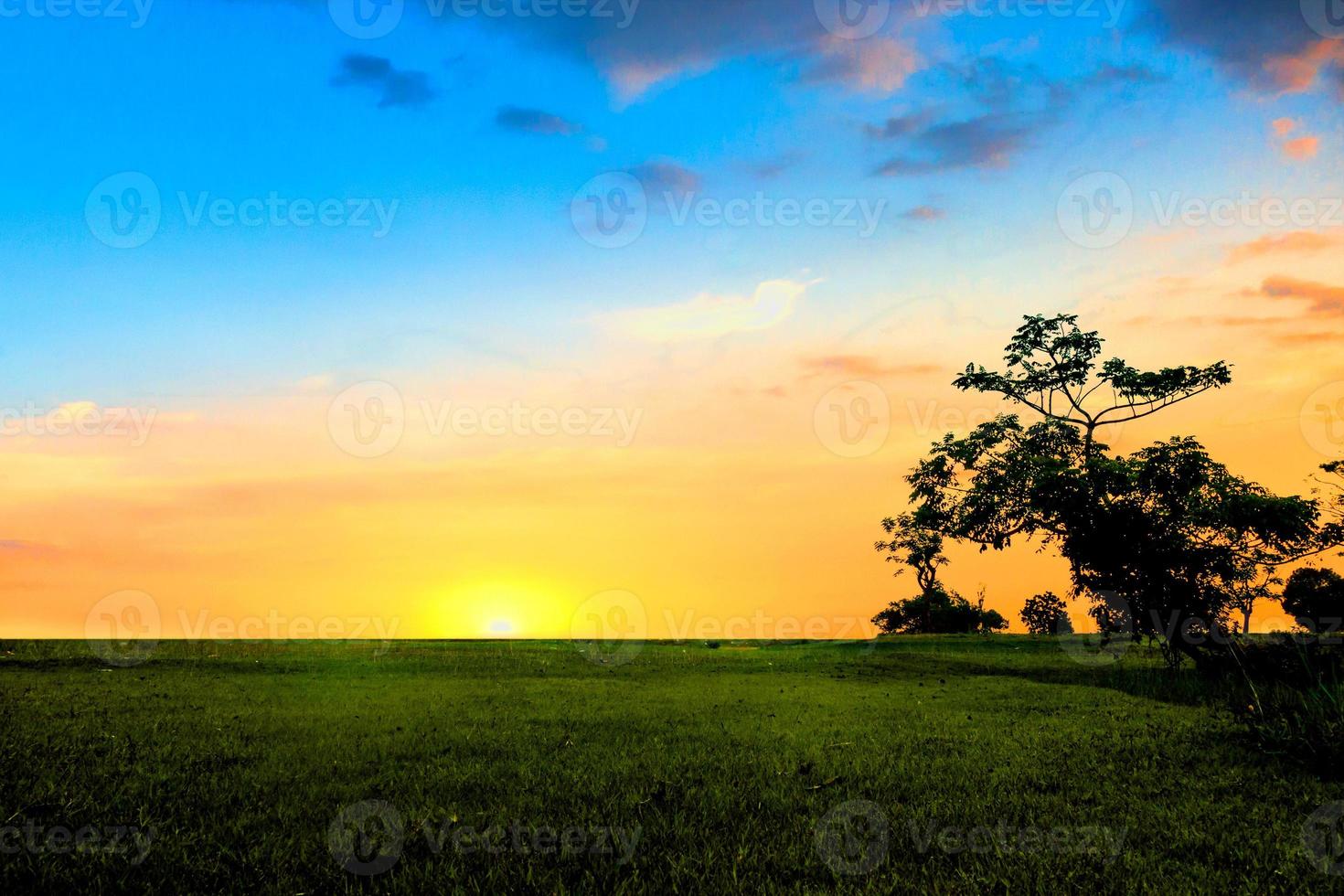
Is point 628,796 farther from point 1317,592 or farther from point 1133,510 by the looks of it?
point 1317,592

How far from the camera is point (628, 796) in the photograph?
7.91 meters

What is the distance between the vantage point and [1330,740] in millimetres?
9383

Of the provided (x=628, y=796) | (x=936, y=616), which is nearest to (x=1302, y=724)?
(x=628, y=796)

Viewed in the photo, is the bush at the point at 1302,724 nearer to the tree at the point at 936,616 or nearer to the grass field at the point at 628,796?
the grass field at the point at 628,796

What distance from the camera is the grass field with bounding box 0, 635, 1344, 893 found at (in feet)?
19.8

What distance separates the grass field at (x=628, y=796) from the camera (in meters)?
6.04

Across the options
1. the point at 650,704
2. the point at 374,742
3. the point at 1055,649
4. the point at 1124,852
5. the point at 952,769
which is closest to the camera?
the point at 1124,852

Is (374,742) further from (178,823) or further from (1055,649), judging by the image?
(1055,649)

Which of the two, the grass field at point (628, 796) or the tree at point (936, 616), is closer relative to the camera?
the grass field at point (628, 796)

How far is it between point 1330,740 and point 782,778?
6394mm

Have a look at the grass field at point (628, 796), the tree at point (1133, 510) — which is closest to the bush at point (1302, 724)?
the grass field at point (628, 796)

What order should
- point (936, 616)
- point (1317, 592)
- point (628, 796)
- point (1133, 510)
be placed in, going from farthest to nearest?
point (936, 616), point (1317, 592), point (1133, 510), point (628, 796)

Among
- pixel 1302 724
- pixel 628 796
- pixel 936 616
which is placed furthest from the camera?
pixel 936 616

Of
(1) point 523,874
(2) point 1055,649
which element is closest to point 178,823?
(1) point 523,874
